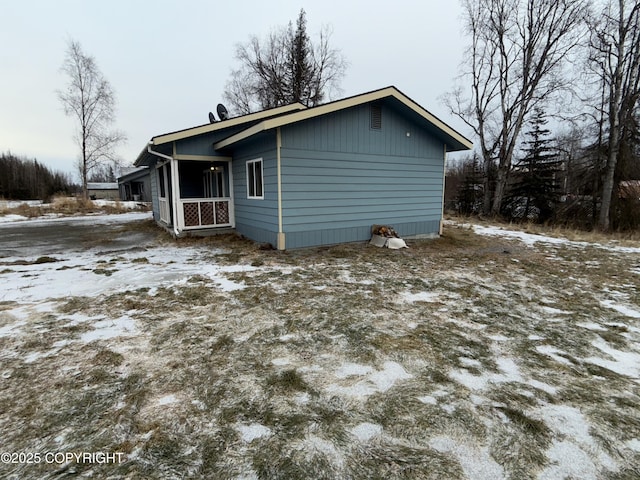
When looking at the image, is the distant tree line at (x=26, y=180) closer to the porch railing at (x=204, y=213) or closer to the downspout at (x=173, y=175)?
the downspout at (x=173, y=175)

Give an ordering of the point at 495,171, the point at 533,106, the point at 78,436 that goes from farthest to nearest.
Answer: the point at 495,171
the point at 533,106
the point at 78,436

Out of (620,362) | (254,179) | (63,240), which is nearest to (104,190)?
(63,240)

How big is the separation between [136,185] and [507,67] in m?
32.1

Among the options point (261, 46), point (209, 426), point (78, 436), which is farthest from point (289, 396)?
point (261, 46)

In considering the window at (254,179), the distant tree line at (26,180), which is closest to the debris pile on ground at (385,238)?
the window at (254,179)

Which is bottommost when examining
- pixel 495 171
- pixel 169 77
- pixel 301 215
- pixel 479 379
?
pixel 479 379

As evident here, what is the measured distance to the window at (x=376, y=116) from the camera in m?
7.72

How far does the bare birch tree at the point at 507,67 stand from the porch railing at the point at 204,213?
539 inches

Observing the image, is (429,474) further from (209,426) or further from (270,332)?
(270,332)

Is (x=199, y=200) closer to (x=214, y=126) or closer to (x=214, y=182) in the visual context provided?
(x=214, y=126)

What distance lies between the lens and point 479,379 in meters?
2.37

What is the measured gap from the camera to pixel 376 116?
779cm

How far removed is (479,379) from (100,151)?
2822cm

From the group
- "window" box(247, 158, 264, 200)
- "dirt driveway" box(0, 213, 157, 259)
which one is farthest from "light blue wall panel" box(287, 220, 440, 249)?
"dirt driveway" box(0, 213, 157, 259)
